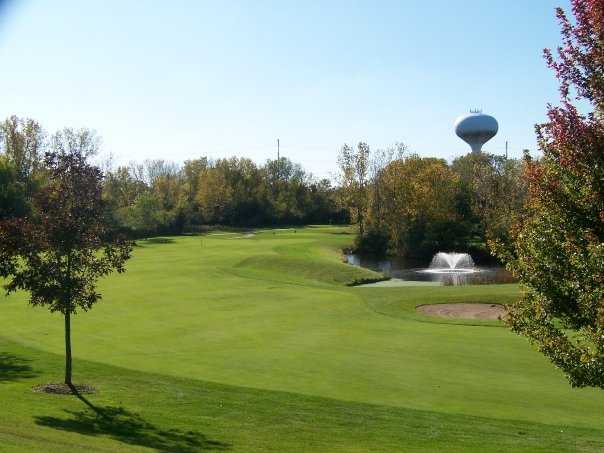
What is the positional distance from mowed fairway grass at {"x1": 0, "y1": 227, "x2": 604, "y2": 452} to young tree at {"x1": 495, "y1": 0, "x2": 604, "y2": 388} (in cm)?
291

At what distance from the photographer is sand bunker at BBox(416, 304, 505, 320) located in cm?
2938

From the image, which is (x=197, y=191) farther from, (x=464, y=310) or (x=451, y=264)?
(x=464, y=310)

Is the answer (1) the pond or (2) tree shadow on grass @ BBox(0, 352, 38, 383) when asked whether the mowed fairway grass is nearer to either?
(2) tree shadow on grass @ BBox(0, 352, 38, 383)

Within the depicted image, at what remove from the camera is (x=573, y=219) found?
32.4 ft

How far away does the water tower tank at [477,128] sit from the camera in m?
159

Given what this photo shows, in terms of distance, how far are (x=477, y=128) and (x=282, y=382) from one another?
502 ft

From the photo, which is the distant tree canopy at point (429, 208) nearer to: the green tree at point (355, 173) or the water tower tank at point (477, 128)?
the green tree at point (355, 173)

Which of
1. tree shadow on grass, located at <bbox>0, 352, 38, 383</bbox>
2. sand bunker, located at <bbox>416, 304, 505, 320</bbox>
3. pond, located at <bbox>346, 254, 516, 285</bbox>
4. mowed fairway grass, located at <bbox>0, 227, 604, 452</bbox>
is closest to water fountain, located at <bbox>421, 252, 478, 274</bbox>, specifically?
pond, located at <bbox>346, 254, 516, 285</bbox>

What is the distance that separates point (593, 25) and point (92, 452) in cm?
1027

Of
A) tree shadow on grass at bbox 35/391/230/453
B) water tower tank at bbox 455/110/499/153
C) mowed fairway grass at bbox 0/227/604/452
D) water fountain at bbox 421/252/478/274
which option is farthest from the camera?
water tower tank at bbox 455/110/499/153

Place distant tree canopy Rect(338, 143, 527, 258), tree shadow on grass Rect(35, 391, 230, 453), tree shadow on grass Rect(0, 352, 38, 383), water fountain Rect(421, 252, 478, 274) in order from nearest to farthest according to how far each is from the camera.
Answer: tree shadow on grass Rect(35, 391, 230, 453) → tree shadow on grass Rect(0, 352, 38, 383) → water fountain Rect(421, 252, 478, 274) → distant tree canopy Rect(338, 143, 527, 258)

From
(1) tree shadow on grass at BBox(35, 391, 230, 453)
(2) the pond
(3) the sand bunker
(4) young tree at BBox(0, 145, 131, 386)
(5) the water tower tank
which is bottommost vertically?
(2) the pond

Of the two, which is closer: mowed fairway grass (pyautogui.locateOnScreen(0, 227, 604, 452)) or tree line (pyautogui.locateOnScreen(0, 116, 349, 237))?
mowed fairway grass (pyautogui.locateOnScreen(0, 227, 604, 452))

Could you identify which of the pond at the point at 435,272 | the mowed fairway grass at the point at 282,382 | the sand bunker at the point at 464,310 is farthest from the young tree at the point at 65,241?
the pond at the point at 435,272
